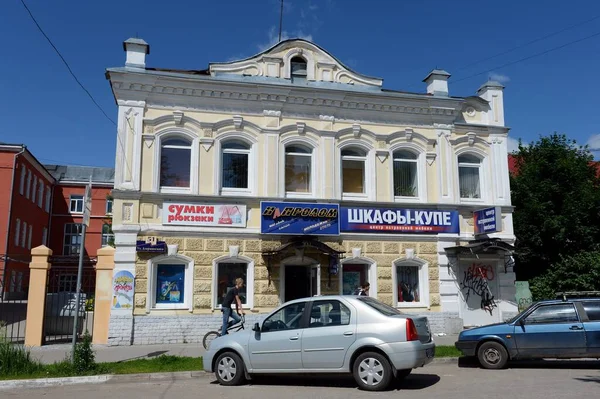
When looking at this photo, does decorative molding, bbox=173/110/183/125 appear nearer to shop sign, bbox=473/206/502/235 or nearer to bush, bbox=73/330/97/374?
bush, bbox=73/330/97/374

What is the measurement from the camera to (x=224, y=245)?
16.3 m

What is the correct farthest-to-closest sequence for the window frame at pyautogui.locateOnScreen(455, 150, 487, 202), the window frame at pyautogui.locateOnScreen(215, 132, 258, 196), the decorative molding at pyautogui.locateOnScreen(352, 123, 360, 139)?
the window frame at pyautogui.locateOnScreen(455, 150, 487, 202) → the decorative molding at pyautogui.locateOnScreen(352, 123, 360, 139) → the window frame at pyautogui.locateOnScreen(215, 132, 258, 196)

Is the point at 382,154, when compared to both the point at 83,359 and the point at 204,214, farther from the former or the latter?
the point at 83,359

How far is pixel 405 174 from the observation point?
725 inches

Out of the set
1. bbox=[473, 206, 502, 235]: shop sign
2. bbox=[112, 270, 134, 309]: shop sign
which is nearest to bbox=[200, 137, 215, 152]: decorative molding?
bbox=[112, 270, 134, 309]: shop sign

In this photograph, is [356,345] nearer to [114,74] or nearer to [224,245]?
[224,245]

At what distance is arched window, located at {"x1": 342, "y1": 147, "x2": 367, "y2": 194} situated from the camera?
1789cm

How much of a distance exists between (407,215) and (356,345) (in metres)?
9.52

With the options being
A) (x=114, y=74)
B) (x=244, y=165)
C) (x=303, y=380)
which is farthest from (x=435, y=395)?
(x=114, y=74)

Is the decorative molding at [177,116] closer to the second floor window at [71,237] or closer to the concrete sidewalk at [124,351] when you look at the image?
the concrete sidewalk at [124,351]

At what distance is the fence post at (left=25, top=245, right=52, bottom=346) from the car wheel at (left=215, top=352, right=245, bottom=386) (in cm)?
759

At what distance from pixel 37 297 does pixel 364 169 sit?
35.4 feet


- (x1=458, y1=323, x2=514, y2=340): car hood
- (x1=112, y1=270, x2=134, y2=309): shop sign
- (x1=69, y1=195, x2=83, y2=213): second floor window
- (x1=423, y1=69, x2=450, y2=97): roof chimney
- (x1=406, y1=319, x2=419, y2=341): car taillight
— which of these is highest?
(x1=69, y1=195, x2=83, y2=213): second floor window

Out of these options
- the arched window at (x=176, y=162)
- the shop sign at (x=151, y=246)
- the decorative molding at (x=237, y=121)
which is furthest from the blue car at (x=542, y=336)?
the arched window at (x=176, y=162)
